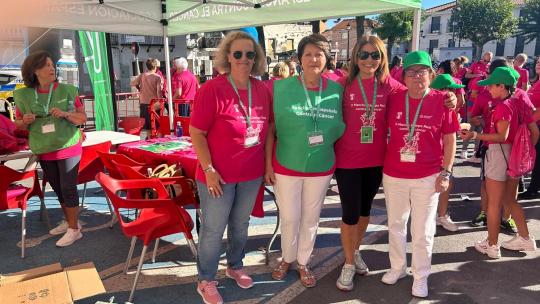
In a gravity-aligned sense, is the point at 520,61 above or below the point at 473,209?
above

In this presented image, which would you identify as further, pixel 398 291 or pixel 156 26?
pixel 156 26

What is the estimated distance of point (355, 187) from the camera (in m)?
2.78

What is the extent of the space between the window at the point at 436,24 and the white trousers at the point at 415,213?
218ft

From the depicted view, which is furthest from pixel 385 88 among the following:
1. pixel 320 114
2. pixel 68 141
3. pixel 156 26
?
pixel 156 26

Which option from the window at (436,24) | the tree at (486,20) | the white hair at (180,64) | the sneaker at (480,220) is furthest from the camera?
the window at (436,24)

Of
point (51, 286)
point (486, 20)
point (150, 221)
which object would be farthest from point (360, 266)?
point (486, 20)

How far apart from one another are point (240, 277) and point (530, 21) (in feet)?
192

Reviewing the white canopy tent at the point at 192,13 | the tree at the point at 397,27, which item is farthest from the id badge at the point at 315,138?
the tree at the point at 397,27

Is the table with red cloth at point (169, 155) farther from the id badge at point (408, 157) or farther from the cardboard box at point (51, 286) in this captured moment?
the cardboard box at point (51, 286)

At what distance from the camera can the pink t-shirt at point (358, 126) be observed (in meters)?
2.70

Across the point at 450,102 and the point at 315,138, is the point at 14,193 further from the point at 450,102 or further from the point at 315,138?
the point at 450,102

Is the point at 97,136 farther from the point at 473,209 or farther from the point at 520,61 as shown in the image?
the point at 520,61

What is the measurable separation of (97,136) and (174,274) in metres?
2.63

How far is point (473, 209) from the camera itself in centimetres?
473
